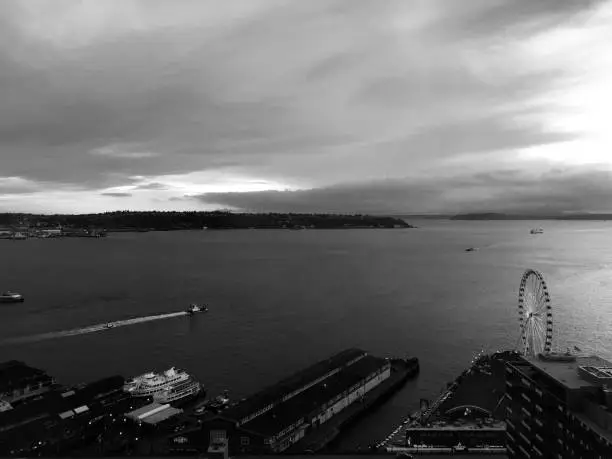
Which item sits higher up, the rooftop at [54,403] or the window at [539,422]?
the window at [539,422]

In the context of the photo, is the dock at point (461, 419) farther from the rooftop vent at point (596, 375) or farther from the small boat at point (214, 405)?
the small boat at point (214, 405)

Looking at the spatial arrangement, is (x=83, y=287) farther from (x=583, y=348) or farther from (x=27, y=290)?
(x=583, y=348)

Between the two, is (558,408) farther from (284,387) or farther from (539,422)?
(284,387)

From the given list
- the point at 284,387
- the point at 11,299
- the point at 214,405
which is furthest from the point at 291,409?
the point at 11,299

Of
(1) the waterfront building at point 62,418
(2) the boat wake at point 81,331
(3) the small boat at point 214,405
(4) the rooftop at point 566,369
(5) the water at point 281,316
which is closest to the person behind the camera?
(4) the rooftop at point 566,369

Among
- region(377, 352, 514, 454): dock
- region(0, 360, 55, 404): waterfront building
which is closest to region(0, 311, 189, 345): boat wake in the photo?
region(0, 360, 55, 404): waterfront building

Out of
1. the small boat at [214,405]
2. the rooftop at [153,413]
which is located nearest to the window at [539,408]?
the small boat at [214,405]
